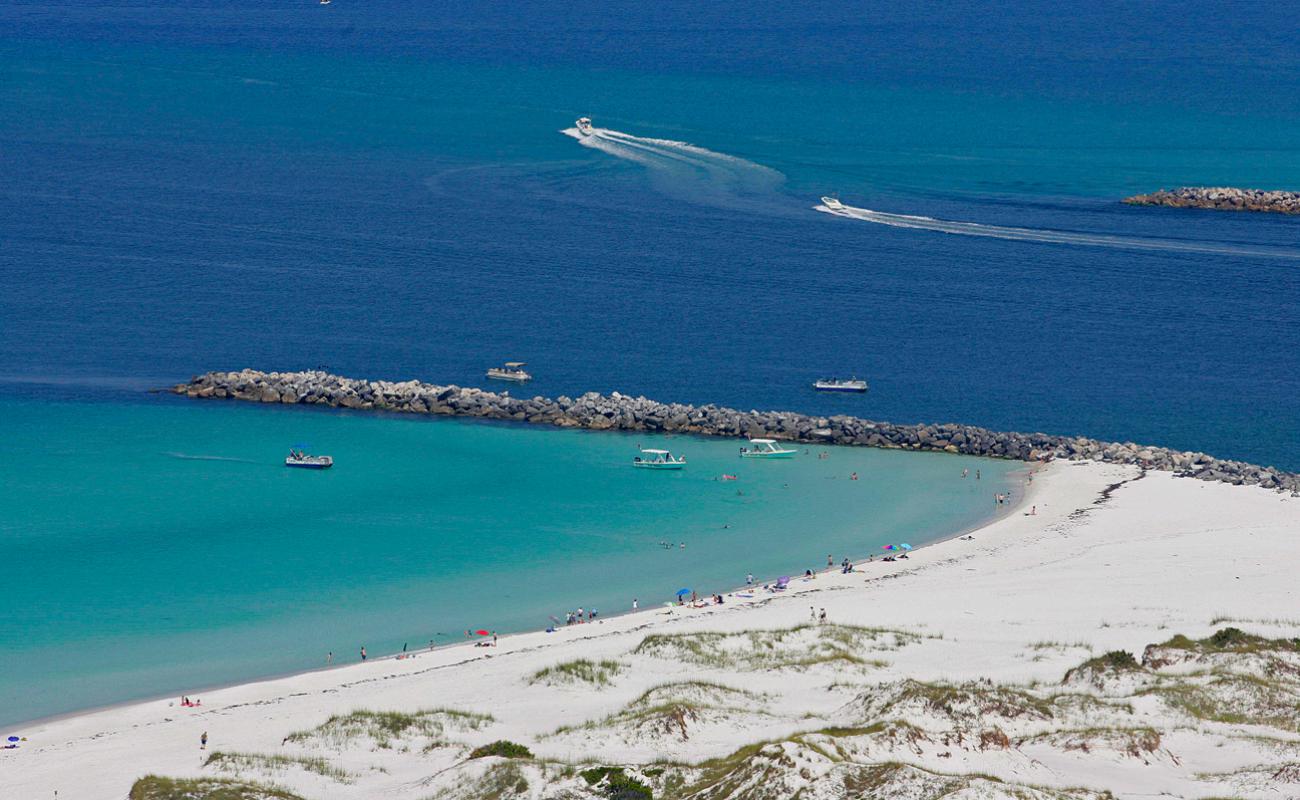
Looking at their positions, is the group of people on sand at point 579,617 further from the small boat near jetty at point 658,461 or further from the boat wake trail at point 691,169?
the boat wake trail at point 691,169

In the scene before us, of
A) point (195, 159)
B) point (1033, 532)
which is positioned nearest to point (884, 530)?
point (1033, 532)

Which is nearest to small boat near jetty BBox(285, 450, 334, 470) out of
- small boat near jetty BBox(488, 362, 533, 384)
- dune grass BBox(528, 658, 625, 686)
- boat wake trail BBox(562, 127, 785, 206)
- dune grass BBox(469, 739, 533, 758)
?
small boat near jetty BBox(488, 362, 533, 384)

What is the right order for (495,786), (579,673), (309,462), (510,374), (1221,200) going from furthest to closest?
(1221,200) → (510,374) → (309,462) → (579,673) → (495,786)

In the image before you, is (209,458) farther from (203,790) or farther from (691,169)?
(691,169)

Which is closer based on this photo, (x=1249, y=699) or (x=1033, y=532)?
(x=1249, y=699)

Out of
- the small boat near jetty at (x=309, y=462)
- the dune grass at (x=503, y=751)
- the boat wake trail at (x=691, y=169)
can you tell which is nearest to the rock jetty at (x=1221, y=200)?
the boat wake trail at (x=691, y=169)

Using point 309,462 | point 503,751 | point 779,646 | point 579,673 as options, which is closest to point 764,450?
point 309,462

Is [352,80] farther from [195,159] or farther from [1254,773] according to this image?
[1254,773]
